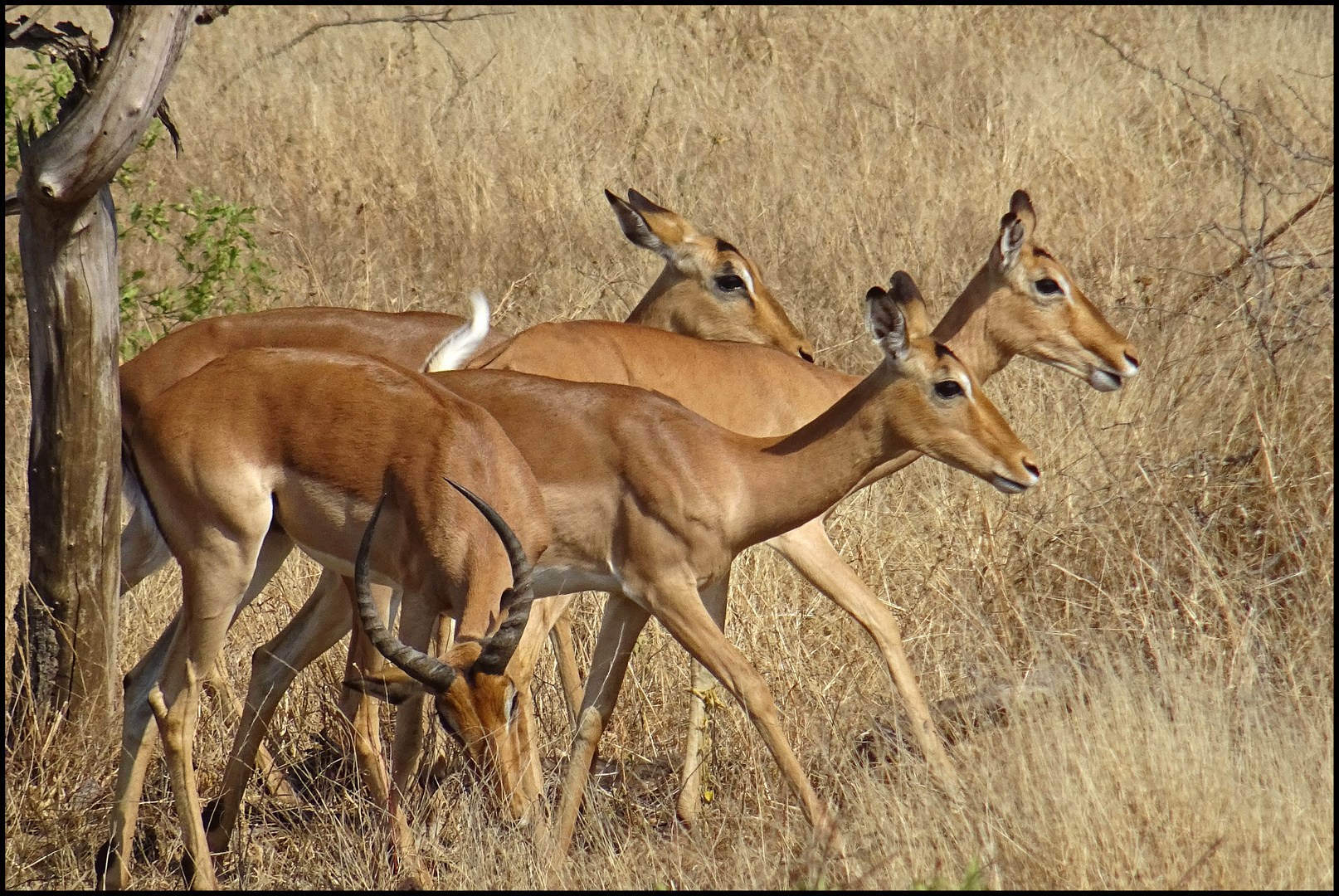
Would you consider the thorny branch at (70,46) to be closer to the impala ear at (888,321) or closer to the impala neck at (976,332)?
the impala ear at (888,321)

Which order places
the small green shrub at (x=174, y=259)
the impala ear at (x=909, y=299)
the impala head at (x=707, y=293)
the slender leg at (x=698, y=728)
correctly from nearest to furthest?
the slender leg at (x=698, y=728) < the impala ear at (x=909, y=299) < the impala head at (x=707, y=293) < the small green shrub at (x=174, y=259)

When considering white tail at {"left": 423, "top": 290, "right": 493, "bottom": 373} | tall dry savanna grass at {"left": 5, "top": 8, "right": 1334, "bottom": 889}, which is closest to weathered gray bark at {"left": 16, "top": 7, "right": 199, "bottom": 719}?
tall dry savanna grass at {"left": 5, "top": 8, "right": 1334, "bottom": 889}

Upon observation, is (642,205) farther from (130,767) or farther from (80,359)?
(130,767)

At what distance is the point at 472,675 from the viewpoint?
4.06m

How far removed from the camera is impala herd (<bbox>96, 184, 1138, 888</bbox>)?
4496 mm

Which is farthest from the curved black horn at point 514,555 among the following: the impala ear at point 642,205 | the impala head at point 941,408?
the impala ear at point 642,205

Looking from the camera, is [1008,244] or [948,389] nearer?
[948,389]

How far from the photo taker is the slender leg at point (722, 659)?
4.63 m

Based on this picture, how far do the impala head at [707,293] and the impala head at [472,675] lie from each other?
2887mm

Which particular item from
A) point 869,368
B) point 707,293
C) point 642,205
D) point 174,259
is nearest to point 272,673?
point 707,293

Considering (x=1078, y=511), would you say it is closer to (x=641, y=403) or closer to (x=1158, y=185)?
(x=641, y=403)

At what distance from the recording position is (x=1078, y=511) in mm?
6137

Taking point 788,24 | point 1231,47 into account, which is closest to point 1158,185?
point 1231,47

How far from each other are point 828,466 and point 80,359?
228 centimetres
